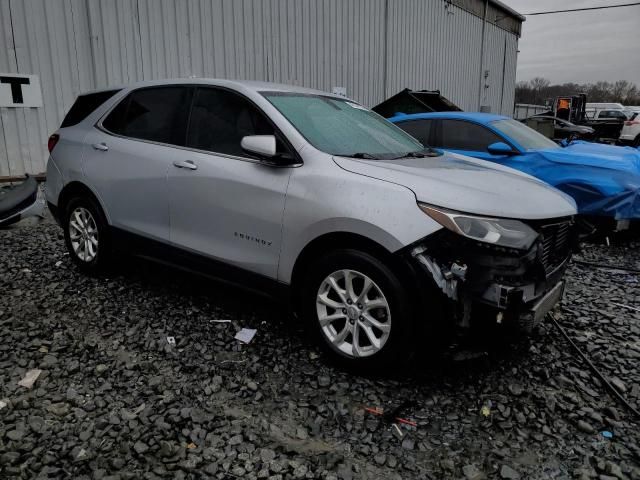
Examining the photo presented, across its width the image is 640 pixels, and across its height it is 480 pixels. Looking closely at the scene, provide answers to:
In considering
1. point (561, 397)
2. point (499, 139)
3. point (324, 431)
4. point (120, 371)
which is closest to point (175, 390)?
point (120, 371)

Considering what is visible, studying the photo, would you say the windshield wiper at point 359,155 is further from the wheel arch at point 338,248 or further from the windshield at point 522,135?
the windshield at point 522,135

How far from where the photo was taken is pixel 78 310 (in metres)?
3.90

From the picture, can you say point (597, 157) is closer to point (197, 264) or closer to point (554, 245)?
point (554, 245)

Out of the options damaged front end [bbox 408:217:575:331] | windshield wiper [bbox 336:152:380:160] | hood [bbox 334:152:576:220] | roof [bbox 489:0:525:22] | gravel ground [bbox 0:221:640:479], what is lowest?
gravel ground [bbox 0:221:640:479]

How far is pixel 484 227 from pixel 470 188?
301mm

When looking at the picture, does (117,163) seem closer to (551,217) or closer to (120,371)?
(120,371)

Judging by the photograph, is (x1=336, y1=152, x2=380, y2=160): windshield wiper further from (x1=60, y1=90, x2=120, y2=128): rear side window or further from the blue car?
the blue car

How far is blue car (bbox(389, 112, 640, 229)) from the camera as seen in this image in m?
5.62

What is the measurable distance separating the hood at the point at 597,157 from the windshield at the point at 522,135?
190 mm

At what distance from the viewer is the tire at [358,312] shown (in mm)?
2668

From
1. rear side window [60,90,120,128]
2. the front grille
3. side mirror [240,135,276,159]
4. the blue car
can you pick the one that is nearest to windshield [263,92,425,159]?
side mirror [240,135,276,159]

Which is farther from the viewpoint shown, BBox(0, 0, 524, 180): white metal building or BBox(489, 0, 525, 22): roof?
BBox(489, 0, 525, 22): roof

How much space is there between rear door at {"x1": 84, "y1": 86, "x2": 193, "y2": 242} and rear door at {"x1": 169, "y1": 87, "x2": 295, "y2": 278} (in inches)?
5.1

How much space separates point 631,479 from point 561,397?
665 mm
